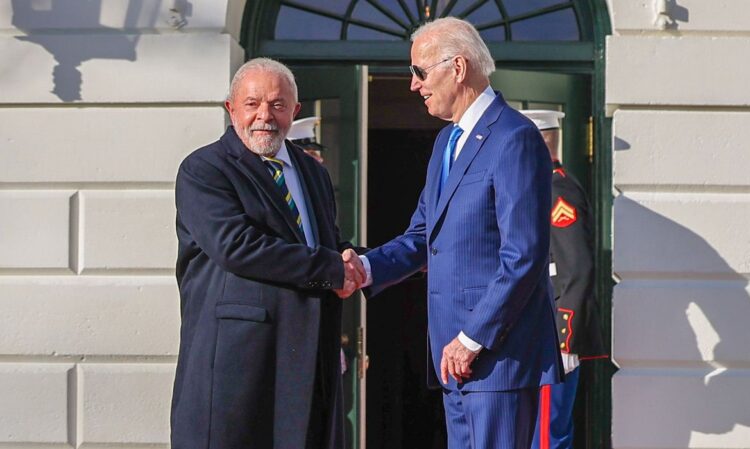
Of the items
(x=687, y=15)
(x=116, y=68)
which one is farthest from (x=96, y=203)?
(x=687, y=15)

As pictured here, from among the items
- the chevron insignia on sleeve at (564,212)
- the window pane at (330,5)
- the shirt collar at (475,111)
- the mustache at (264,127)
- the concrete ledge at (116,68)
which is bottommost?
the chevron insignia on sleeve at (564,212)

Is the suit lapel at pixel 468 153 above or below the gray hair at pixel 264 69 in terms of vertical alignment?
below

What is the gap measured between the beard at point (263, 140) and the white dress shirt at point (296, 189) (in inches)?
2.6

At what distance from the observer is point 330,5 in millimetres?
6625

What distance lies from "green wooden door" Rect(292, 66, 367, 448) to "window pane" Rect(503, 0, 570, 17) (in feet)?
3.35

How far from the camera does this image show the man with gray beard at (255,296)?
4.04m

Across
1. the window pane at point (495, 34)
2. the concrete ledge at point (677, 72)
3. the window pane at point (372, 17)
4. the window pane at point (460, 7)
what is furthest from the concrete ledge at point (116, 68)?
the concrete ledge at point (677, 72)

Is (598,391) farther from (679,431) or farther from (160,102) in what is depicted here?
(160,102)

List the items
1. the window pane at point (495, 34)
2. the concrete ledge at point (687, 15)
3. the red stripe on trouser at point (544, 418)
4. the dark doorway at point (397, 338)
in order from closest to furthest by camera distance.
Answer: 1. the red stripe on trouser at point (544, 418)
2. the concrete ledge at point (687, 15)
3. the window pane at point (495, 34)
4. the dark doorway at point (397, 338)

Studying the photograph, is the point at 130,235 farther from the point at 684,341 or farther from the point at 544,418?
the point at 684,341

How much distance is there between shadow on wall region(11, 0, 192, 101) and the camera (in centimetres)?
610

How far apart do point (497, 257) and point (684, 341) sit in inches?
101

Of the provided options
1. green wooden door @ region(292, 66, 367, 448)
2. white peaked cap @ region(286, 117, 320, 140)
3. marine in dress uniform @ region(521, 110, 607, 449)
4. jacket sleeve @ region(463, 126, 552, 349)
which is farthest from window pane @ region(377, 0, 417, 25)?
jacket sleeve @ region(463, 126, 552, 349)

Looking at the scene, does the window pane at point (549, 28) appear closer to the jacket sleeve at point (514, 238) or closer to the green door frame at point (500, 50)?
the green door frame at point (500, 50)
